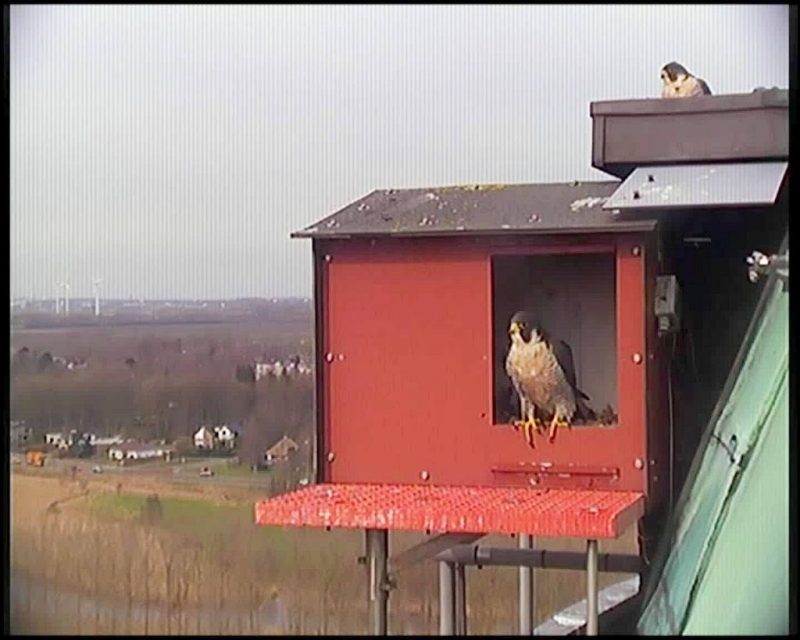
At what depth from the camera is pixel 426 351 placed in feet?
7.40

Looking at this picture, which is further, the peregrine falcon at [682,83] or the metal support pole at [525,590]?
the metal support pole at [525,590]

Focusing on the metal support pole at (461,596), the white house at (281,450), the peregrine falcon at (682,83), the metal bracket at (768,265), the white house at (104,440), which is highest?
the peregrine falcon at (682,83)

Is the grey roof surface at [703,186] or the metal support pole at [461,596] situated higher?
the grey roof surface at [703,186]

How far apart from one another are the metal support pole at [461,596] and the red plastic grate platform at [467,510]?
0.37m

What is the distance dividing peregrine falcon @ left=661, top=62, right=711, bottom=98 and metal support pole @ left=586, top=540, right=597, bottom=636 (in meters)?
0.83

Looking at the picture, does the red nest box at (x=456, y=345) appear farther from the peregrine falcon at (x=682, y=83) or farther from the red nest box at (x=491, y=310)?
the peregrine falcon at (x=682, y=83)

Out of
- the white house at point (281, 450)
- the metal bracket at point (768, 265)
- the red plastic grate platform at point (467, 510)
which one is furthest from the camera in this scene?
the white house at point (281, 450)

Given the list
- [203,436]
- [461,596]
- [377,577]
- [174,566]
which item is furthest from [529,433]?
[174,566]

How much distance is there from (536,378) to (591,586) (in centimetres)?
41

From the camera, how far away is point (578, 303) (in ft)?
8.38

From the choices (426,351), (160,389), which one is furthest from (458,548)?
(160,389)

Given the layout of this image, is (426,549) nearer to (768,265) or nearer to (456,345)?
(456,345)

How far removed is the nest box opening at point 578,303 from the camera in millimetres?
2476

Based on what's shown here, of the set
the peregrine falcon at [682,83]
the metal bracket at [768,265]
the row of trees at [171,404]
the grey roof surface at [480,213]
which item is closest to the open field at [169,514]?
the row of trees at [171,404]
